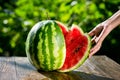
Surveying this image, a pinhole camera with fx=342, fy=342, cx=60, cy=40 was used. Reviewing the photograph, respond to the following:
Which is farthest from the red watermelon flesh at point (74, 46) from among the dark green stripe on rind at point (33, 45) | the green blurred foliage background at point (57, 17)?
the green blurred foliage background at point (57, 17)

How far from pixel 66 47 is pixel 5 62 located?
62cm

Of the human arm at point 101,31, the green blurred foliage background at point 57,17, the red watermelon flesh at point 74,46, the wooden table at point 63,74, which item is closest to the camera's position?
the wooden table at point 63,74

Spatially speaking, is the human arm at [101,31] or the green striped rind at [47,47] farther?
the human arm at [101,31]

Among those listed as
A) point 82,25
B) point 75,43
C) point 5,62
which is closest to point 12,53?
point 82,25

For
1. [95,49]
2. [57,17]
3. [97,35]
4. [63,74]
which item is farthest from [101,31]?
[57,17]

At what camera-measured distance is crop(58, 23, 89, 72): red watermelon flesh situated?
219 centimetres

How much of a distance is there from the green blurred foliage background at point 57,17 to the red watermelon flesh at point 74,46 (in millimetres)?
3026

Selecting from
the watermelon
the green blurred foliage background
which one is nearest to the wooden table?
the watermelon

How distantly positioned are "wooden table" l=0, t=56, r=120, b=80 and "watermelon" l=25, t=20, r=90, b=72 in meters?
0.06

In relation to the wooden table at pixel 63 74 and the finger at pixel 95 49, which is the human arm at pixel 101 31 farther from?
the wooden table at pixel 63 74

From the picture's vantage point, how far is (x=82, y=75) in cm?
212

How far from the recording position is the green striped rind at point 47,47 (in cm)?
209

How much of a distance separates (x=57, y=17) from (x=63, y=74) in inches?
150

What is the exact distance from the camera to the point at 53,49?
6.84 feet
